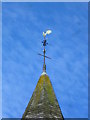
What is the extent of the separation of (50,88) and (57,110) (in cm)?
193

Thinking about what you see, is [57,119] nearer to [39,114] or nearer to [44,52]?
[39,114]

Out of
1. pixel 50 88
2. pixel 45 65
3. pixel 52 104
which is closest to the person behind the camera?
pixel 52 104

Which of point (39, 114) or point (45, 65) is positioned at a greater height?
point (45, 65)

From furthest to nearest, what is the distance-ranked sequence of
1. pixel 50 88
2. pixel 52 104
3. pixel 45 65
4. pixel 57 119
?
pixel 45 65 < pixel 50 88 < pixel 52 104 < pixel 57 119

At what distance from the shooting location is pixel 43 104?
16.2 m

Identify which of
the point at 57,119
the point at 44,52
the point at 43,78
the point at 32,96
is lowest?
the point at 57,119

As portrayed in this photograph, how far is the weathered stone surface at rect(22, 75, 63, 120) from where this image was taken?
15.6 m

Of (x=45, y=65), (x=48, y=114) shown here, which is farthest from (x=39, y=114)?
(x=45, y=65)

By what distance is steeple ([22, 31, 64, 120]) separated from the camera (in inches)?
615

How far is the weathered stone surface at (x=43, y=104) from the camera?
1562 cm

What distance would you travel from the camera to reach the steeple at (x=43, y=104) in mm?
15617

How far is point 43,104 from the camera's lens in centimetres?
1619

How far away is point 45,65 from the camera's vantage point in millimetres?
19516

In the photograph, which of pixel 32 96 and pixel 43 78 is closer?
pixel 32 96
